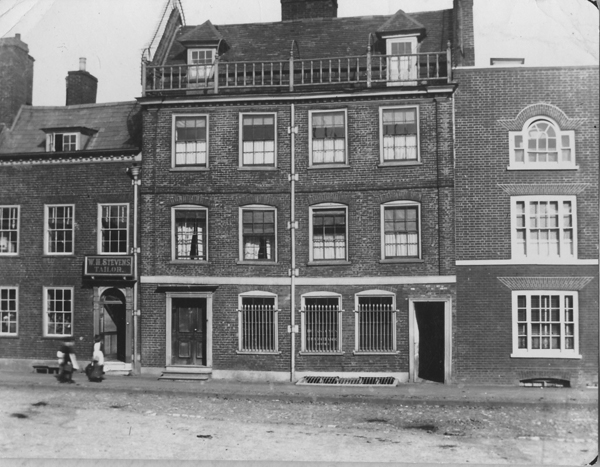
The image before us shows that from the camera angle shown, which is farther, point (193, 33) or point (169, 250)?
point (169, 250)

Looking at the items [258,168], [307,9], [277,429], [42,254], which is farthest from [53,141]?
[277,429]

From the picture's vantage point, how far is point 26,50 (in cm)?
582

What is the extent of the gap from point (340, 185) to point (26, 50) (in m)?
3.67

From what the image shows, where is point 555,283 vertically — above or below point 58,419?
above

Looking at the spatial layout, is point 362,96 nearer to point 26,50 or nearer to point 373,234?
point 373,234

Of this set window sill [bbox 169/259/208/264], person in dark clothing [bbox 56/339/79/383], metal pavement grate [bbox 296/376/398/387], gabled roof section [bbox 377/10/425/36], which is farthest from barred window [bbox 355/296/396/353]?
person in dark clothing [bbox 56/339/79/383]

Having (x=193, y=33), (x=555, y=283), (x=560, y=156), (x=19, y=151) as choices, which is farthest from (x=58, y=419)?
(x=560, y=156)

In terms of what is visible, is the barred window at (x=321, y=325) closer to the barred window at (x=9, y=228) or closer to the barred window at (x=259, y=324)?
the barred window at (x=259, y=324)

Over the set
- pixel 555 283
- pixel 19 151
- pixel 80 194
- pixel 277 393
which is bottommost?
pixel 277 393

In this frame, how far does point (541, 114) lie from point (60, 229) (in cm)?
521

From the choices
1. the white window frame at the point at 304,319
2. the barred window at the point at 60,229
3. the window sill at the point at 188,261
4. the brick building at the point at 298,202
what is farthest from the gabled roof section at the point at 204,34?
the white window frame at the point at 304,319

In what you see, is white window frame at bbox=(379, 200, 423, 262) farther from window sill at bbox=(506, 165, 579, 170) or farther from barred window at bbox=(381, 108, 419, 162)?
window sill at bbox=(506, 165, 579, 170)

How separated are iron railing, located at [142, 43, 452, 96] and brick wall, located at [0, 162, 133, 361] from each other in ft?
4.30

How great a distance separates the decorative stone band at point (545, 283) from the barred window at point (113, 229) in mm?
4115
